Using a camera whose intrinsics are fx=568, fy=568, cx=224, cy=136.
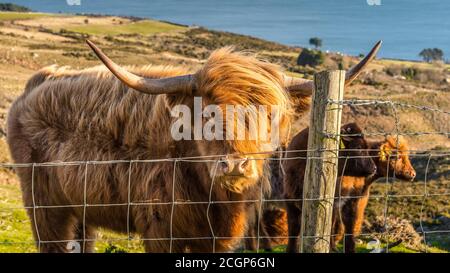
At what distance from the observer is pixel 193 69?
223 inches

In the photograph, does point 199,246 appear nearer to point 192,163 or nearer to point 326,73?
point 192,163

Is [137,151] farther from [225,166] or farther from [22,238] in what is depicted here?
[22,238]

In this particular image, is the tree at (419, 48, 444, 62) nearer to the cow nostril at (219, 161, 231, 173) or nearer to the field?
the field

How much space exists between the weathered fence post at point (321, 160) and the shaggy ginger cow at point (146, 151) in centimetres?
60

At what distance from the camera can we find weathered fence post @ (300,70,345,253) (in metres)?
3.54

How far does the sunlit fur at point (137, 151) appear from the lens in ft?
15.1

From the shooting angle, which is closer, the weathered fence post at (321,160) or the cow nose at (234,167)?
the weathered fence post at (321,160)

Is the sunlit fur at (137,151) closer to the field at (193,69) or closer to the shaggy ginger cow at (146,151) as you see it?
the shaggy ginger cow at (146,151)

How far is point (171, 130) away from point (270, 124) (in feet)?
2.73

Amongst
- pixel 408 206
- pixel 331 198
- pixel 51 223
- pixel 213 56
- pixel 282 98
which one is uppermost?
pixel 213 56

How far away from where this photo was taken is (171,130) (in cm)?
474

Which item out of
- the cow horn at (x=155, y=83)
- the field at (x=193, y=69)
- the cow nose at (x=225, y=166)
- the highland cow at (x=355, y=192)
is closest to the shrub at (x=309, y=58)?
the field at (x=193, y=69)

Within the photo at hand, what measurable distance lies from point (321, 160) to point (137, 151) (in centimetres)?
192
